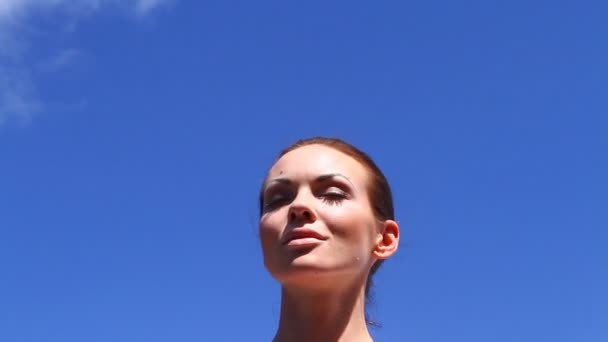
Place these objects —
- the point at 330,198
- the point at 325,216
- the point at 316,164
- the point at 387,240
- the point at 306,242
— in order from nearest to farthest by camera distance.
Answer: the point at 306,242, the point at 325,216, the point at 330,198, the point at 316,164, the point at 387,240

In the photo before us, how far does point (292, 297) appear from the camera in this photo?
4867mm

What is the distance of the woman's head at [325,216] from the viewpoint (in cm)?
471

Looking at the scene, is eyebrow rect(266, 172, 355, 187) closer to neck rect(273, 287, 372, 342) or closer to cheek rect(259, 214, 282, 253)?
cheek rect(259, 214, 282, 253)

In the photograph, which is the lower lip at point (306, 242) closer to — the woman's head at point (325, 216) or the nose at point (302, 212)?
the woman's head at point (325, 216)

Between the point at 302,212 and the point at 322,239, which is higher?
the point at 302,212

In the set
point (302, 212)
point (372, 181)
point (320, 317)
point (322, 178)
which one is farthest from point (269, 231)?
point (372, 181)

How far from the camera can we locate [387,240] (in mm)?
5273

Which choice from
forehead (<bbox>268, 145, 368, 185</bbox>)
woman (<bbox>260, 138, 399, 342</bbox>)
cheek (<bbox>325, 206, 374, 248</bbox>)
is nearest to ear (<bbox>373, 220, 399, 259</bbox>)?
woman (<bbox>260, 138, 399, 342</bbox>)

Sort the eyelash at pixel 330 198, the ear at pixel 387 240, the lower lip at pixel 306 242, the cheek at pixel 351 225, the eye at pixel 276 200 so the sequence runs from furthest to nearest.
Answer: the ear at pixel 387 240 < the eye at pixel 276 200 < the eyelash at pixel 330 198 < the cheek at pixel 351 225 < the lower lip at pixel 306 242

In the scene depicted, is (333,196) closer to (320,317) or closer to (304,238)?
(304,238)

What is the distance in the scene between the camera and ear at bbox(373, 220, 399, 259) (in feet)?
17.1

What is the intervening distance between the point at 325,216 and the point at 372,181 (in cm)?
62

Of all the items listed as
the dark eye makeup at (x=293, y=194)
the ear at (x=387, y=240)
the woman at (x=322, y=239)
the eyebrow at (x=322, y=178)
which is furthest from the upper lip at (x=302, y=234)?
the ear at (x=387, y=240)

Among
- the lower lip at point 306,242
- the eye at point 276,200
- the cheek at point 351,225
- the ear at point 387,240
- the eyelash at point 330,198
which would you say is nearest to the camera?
the lower lip at point 306,242
